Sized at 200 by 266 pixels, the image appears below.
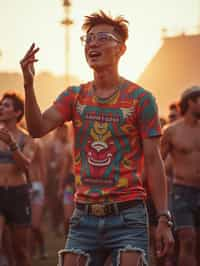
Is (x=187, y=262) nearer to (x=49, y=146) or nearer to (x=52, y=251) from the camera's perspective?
(x=52, y=251)

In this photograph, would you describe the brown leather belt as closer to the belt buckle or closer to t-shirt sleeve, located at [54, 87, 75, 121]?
the belt buckle

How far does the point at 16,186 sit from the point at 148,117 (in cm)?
419

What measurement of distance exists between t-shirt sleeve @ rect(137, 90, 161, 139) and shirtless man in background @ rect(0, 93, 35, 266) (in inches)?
145

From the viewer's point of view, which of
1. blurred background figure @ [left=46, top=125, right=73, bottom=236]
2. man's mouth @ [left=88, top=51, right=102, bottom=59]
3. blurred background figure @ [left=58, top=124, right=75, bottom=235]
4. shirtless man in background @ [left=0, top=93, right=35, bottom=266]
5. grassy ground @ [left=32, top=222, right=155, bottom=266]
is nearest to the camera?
man's mouth @ [left=88, top=51, right=102, bottom=59]

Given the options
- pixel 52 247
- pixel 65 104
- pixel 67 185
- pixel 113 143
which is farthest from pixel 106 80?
pixel 52 247

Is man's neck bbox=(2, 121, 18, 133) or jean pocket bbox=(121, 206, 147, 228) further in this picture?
man's neck bbox=(2, 121, 18, 133)

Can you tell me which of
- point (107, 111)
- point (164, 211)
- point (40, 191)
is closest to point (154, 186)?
point (164, 211)

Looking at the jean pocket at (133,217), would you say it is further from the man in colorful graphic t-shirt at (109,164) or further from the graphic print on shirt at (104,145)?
the graphic print on shirt at (104,145)

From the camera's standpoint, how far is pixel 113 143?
5.86 m

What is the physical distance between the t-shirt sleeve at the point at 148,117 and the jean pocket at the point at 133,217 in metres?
0.47

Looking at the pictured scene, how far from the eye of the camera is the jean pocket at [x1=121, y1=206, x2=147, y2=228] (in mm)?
5793

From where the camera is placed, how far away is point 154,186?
585cm

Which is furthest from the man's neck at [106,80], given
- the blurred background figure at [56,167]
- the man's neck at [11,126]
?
the blurred background figure at [56,167]

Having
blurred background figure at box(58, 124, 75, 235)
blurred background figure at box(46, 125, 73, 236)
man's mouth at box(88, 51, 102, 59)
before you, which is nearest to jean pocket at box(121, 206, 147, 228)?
man's mouth at box(88, 51, 102, 59)
